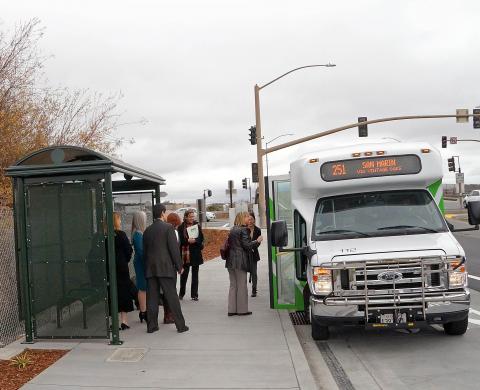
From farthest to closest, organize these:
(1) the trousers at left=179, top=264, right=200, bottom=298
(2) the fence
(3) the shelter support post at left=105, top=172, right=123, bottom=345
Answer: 1. (1) the trousers at left=179, top=264, right=200, bottom=298
2. (2) the fence
3. (3) the shelter support post at left=105, top=172, right=123, bottom=345

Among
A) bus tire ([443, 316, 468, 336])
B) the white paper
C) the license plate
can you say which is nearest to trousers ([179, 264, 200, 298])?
the white paper

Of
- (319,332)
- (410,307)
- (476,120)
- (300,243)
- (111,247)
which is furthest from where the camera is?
(476,120)

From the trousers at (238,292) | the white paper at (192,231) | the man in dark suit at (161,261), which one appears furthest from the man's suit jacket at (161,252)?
the white paper at (192,231)

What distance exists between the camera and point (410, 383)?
5.57 m

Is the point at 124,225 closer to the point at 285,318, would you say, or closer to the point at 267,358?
the point at 285,318

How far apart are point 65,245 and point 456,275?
5.05 m

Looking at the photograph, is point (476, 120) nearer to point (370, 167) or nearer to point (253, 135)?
point (253, 135)

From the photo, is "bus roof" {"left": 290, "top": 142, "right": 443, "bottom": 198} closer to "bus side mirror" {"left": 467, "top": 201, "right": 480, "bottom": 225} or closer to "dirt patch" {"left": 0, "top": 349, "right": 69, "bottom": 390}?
"bus side mirror" {"left": 467, "top": 201, "right": 480, "bottom": 225}

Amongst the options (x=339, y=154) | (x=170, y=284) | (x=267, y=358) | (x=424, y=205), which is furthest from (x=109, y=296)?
(x=424, y=205)

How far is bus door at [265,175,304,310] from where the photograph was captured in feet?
29.5

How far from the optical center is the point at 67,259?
23.4ft

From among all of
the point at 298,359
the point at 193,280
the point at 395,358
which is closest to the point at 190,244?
the point at 193,280

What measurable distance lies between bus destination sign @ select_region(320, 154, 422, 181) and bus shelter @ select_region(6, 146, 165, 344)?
2.90m

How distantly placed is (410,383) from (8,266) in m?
5.44
